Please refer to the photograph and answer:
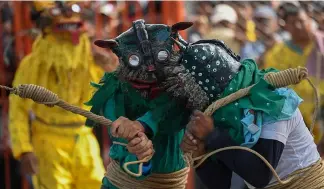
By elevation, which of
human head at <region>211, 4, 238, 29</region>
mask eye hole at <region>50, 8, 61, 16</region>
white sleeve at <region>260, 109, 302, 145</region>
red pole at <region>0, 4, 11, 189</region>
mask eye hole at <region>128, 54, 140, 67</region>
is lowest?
red pole at <region>0, 4, 11, 189</region>

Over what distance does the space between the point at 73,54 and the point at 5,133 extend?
4.62 ft

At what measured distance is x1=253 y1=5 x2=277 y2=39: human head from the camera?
8284mm

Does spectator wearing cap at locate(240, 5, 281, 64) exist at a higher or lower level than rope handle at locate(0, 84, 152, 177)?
lower

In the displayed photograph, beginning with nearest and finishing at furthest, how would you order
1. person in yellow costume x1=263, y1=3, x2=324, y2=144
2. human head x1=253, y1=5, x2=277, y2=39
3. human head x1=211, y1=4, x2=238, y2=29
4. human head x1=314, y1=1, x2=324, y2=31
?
1. person in yellow costume x1=263, y1=3, x2=324, y2=144
2. human head x1=211, y1=4, x2=238, y2=29
3. human head x1=314, y1=1, x2=324, y2=31
4. human head x1=253, y1=5, x2=277, y2=39

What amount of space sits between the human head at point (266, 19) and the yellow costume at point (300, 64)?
1.64m

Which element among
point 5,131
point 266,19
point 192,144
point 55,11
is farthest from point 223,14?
point 192,144

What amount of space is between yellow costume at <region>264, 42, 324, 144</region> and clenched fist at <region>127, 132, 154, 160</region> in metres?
2.86

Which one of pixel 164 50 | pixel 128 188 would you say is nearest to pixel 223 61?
pixel 164 50

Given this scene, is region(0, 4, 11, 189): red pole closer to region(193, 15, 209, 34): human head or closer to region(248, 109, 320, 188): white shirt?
region(193, 15, 209, 34): human head

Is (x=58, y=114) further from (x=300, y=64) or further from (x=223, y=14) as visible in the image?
(x=223, y=14)

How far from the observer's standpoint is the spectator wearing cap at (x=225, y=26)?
23.8 feet

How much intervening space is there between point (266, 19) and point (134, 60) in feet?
17.5

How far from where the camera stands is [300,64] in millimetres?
6223

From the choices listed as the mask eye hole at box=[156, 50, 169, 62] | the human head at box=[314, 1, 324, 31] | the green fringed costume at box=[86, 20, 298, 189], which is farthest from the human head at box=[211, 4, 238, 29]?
the mask eye hole at box=[156, 50, 169, 62]
